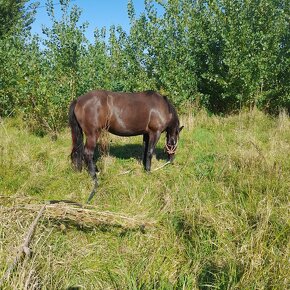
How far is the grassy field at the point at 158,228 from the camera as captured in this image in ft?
10.2

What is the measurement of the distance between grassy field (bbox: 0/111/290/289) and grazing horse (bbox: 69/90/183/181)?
49cm

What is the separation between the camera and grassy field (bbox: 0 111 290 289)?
3.11 metres

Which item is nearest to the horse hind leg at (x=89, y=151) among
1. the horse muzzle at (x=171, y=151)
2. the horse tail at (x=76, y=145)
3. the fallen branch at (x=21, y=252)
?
→ the horse tail at (x=76, y=145)

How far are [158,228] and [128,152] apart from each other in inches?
165

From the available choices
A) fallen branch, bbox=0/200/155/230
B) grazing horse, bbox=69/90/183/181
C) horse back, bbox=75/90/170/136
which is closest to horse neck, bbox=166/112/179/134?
grazing horse, bbox=69/90/183/181

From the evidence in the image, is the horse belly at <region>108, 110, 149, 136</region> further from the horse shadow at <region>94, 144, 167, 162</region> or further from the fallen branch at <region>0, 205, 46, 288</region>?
the fallen branch at <region>0, 205, 46, 288</region>

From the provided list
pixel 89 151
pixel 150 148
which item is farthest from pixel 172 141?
pixel 89 151

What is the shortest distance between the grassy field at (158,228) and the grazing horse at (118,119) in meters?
0.49

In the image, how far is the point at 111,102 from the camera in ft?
21.6

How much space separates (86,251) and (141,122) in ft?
12.2

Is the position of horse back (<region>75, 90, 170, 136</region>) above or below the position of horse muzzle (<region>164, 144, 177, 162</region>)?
above

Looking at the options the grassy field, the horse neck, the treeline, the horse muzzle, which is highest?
the treeline

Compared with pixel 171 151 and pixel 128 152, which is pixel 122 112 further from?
pixel 128 152

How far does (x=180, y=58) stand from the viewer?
1240 centimetres
